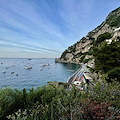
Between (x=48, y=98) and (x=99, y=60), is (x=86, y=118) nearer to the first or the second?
(x=48, y=98)

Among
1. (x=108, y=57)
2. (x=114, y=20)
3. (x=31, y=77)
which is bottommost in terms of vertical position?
(x=31, y=77)

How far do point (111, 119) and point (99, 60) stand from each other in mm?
12625

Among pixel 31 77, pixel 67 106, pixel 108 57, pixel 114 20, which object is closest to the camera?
pixel 67 106

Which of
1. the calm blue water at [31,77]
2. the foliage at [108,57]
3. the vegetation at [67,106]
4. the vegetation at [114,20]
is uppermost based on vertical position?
the vegetation at [114,20]

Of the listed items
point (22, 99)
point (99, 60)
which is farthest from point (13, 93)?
point (99, 60)

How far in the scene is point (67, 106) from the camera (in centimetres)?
217

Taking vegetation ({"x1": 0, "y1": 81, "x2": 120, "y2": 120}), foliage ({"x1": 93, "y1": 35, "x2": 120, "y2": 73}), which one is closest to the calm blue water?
vegetation ({"x1": 0, "y1": 81, "x2": 120, "y2": 120})

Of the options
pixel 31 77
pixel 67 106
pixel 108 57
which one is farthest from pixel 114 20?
pixel 67 106

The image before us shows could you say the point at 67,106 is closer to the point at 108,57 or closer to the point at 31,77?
the point at 108,57

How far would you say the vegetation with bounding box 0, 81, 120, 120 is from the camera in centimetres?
185

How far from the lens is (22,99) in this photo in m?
3.41

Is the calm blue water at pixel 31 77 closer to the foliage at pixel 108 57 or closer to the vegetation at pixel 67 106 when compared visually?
the vegetation at pixel 67 106

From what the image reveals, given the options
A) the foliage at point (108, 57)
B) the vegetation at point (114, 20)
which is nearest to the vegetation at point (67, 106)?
the foliage at point (108, 57)

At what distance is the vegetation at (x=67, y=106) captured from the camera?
6.05 ft
